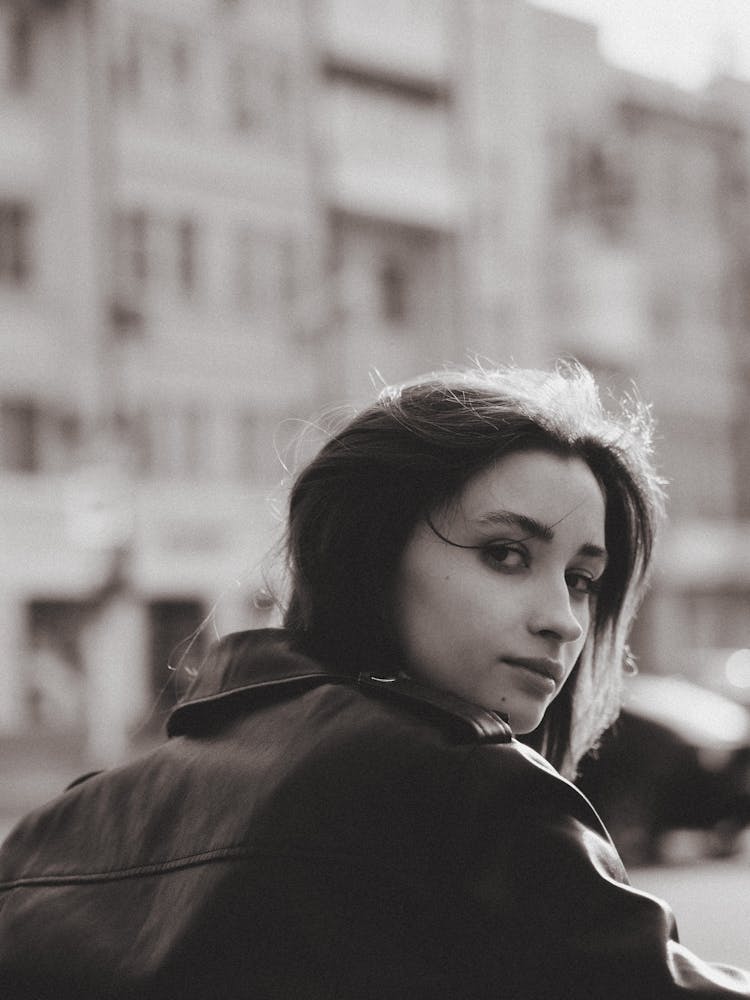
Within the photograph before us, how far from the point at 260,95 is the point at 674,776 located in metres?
20.6

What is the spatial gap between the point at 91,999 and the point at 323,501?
0.62 meters

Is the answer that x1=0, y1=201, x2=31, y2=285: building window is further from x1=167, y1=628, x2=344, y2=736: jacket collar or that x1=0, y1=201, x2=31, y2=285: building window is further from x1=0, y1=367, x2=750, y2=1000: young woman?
x1=167, y1=628, x2=344, y2=736: jacket collar

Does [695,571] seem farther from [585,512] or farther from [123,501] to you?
[585,512]

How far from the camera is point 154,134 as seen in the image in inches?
1158

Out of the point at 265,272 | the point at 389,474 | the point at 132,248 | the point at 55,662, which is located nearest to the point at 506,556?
the point at 389,474

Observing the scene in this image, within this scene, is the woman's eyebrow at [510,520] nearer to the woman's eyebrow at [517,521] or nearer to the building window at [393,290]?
the woman's eyebrow at [517,521]

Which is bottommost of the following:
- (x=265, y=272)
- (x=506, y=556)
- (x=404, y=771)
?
(x=404, y=771)

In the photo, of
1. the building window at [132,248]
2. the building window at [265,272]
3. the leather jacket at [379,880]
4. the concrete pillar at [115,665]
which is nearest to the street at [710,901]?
the leather jacket at [379,880]

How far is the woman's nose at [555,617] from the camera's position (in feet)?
6.09

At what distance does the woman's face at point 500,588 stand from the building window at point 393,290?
31.9 metres

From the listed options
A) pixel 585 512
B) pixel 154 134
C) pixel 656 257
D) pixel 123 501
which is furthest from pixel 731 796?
pixel 656 257

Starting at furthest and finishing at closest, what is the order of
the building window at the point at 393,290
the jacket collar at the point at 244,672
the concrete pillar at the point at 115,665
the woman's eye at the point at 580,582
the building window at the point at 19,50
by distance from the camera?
1. the building window at the point at 393,290
2. the building window at the point at 19,50
3. the concrete pillar at the point at 115,665
4. the woman's eye at the point at 580,582
5. the jacket collar at the point at 244,672

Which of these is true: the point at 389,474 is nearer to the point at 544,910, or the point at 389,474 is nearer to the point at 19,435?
the point at 544,910

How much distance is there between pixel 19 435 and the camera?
1091 inches
